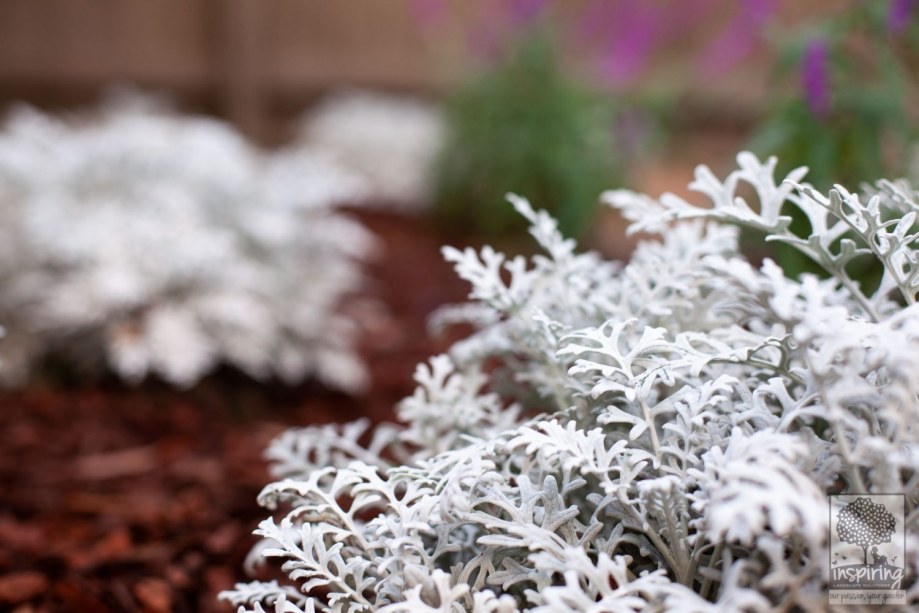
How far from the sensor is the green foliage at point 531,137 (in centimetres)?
407

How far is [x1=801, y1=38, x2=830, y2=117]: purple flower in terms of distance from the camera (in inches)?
76.1

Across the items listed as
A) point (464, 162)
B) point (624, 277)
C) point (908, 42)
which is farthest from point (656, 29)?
point (624, 277)

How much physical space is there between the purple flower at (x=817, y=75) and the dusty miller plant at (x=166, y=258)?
1.29 m

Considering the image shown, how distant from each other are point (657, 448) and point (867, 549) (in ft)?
0.70

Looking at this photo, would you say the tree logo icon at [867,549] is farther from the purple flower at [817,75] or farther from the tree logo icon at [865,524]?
the purple flower at [817,75]

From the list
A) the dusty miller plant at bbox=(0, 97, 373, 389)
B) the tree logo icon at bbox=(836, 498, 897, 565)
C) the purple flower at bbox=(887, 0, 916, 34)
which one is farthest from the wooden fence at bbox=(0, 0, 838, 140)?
the tree logo icon at bbox=(836, 498, 897, 565)

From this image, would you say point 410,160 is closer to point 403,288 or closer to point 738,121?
point 403,288

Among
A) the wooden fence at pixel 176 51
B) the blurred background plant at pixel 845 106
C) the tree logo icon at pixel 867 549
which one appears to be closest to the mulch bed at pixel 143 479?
the tree logo icon at pixel 867 549

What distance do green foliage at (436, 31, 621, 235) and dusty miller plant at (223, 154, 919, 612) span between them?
9.03ft

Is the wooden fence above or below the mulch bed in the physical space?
above

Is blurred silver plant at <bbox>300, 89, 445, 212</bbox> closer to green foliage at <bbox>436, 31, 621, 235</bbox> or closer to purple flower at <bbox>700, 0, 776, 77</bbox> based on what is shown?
green foliage at <bbox>436, 31, 621, 235</bbox>

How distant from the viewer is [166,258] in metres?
2.30

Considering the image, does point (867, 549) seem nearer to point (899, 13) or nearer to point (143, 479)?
point (899, 13)

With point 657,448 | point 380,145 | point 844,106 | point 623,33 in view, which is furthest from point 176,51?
point 657,448
